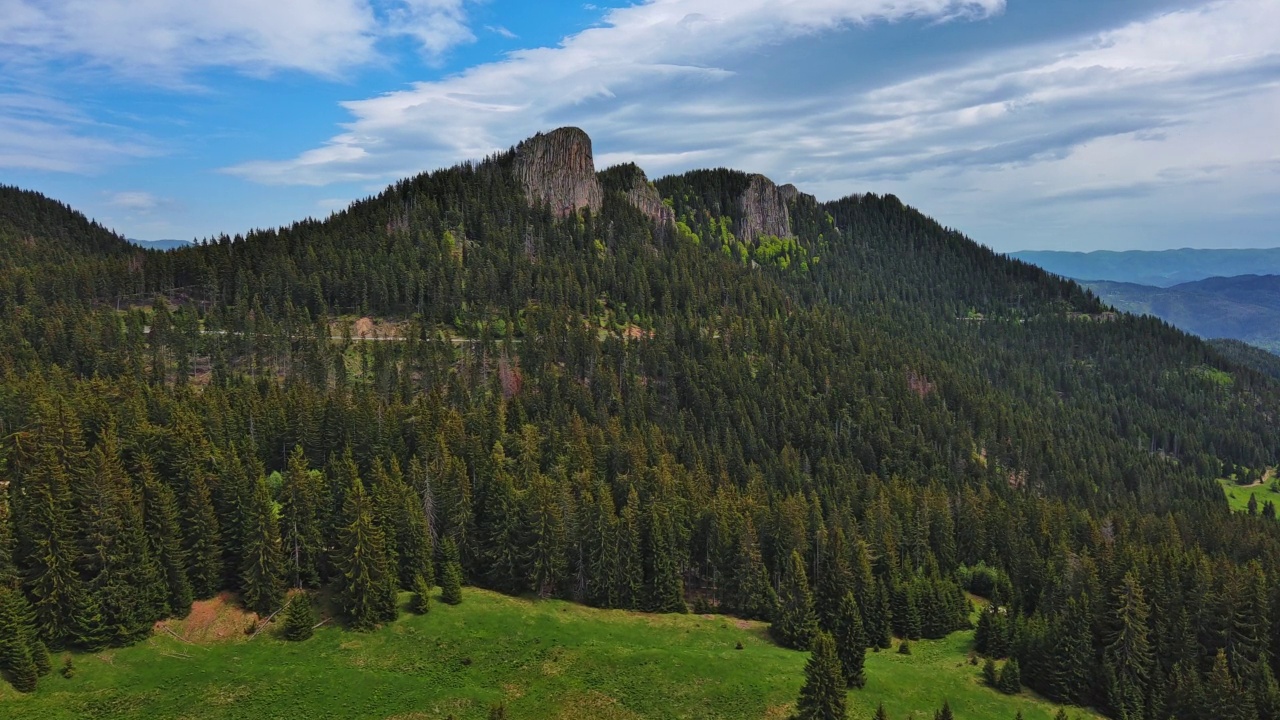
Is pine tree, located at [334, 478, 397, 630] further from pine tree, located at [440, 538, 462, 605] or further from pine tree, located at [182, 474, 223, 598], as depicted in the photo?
pine tree, located at [182, 474, 223, 598]

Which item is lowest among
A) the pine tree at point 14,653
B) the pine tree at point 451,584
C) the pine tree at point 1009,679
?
the pine tree at point 1009,679

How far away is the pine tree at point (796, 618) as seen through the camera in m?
87.9

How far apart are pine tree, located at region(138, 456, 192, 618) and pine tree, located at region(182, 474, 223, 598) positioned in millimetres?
1391

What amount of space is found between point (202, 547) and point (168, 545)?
4377 mm

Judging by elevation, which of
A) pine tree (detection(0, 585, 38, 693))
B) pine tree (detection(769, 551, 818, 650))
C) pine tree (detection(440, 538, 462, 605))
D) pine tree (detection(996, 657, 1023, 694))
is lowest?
pine tree (detection(996, 657, 1023, 694))

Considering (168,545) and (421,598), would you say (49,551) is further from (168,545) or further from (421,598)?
(421,598)

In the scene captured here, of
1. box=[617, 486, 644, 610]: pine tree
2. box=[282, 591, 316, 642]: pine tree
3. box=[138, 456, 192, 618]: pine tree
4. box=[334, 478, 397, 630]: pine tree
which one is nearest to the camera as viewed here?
box=[282, 591, 316, 642]: pine tree

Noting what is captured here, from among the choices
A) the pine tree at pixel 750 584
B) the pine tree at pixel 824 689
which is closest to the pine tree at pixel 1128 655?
the pine tree at pixel 750 584

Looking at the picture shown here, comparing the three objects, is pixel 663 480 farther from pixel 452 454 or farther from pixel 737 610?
pixel 452 454

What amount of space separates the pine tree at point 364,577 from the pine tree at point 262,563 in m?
6.75

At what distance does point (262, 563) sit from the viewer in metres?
78.1

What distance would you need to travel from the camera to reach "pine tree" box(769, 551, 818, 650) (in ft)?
288

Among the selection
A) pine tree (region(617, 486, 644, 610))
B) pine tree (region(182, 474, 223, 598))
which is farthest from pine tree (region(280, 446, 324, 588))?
pine tree (region(617, 486, 644, 610))

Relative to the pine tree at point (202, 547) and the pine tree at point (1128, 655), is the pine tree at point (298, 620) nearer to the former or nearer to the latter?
the pine tree at point (202, 547)
